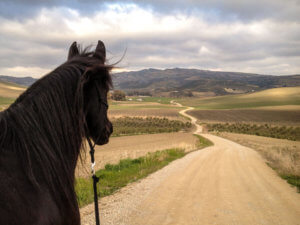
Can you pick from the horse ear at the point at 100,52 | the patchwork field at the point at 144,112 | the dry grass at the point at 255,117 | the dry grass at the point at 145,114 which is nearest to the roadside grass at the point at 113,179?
the horse ear at the point at 100,52

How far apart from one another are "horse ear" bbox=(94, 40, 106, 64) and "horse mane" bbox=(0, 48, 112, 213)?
0.20 ft

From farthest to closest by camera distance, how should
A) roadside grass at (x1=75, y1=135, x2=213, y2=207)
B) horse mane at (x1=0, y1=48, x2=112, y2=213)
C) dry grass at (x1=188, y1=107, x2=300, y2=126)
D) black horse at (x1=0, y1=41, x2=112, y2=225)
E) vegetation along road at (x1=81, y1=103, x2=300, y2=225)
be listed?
dry grass at (x1=188, y1=107, x2=300, y2=126) → roadside grass at (x1=75, y1=135, x2=213, y2=207) → vegetation along road at (x1=81, y1=103, x2=300, y2=225) → horse mane at (x1=0, y1=48, x2=112, y2=213) → black horse at (x1=0, y1=41, x2=112, y2=225)

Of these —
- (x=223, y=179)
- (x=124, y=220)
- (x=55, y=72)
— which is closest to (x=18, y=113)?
(x=55, y=72)

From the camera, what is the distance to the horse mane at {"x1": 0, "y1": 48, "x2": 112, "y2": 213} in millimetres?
1713

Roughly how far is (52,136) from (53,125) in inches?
3.4

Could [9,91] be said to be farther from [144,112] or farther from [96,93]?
[96,93]

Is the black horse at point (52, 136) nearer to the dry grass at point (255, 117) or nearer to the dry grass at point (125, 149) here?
the dry grass at point (125, 149)

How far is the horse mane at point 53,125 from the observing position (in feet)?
5.62

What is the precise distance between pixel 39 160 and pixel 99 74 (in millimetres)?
860

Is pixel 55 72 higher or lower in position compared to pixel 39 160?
higher

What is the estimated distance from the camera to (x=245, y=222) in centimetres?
561

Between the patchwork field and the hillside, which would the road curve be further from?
the hillside

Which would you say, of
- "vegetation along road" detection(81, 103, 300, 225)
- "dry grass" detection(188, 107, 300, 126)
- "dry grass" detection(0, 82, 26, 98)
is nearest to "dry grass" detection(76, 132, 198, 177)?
"vegetation along road" detection(81, 103, 300, 225)

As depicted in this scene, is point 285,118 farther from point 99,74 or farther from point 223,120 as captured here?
point 99,74
